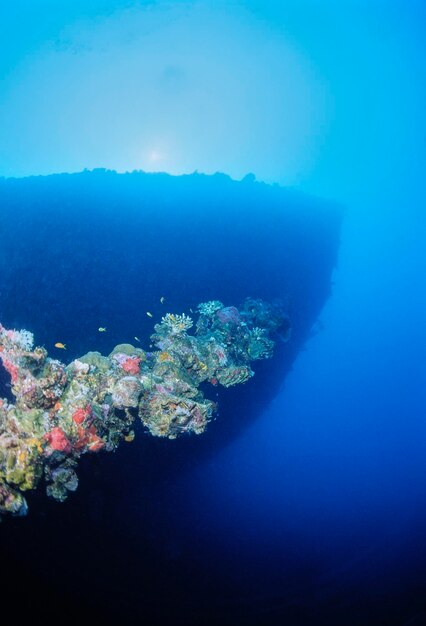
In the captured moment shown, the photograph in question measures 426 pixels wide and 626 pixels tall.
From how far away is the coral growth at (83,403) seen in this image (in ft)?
17.8

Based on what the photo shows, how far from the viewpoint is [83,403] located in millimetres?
6324

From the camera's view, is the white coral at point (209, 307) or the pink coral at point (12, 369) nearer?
the pink coral at point (12, 369)

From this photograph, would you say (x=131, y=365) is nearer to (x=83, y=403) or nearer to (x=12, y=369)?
(x=83, y=403)

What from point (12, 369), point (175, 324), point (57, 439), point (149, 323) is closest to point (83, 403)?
point (57, 439)

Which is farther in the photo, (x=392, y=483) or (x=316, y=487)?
(x=392, y=483)

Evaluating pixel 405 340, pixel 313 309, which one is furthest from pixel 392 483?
pixel 405 340

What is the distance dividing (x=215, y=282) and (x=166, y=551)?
11.6 metres

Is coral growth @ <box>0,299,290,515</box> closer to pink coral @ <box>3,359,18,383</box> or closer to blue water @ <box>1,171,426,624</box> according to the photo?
pink coral @ <box>3,359,18,383</box>

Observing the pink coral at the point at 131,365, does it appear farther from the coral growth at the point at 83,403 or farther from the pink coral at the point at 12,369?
the pink coral at the point at 12,369

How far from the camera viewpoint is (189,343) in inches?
409

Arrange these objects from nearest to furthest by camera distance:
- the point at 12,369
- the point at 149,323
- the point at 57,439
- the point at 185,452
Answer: the point at 57,439 < the point at 12,369 < the point at 149,323 < the point at 185,452

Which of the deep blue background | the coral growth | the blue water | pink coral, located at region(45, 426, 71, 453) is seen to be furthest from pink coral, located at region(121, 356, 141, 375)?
the deep blue background

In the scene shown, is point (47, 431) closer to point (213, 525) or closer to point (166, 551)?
point (166, 551)

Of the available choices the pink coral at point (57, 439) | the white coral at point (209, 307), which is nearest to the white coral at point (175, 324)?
the white coral at point (209, 307)
